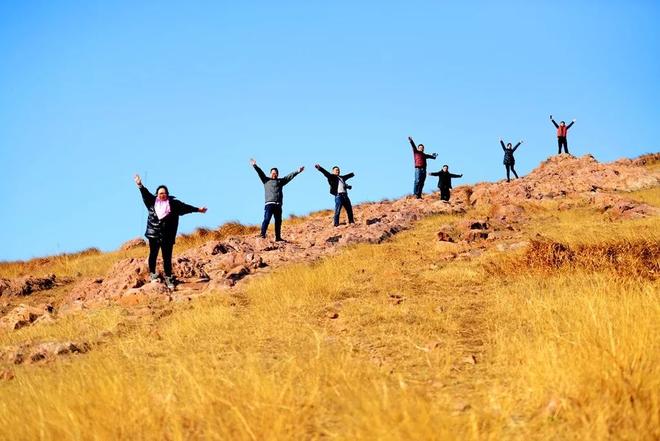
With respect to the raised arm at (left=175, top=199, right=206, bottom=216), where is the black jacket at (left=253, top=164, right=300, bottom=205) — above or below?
above

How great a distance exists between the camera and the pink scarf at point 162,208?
11359mm

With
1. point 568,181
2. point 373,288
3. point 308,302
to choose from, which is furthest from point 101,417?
point 568,181

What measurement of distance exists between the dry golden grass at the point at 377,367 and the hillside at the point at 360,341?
2 cm

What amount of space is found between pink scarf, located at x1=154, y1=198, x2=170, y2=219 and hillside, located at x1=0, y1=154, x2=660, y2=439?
1.58 m

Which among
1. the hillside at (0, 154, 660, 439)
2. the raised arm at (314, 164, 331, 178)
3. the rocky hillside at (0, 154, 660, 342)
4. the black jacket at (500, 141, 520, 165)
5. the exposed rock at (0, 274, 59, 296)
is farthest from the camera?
the black jacket at (500, 141, 520, 165)

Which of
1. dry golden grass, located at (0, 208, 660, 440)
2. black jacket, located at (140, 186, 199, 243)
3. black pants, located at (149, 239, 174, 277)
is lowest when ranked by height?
dry golden grass, located at (0, 208, 660, 440)

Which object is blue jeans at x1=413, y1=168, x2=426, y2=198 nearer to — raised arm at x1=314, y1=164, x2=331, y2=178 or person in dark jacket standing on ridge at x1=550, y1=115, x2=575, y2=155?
raised arm at x1=314, y1=164, x2=331, y2=178

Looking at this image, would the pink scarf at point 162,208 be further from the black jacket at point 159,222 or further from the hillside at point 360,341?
the hillside at point 360,341

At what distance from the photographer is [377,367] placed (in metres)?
5.20

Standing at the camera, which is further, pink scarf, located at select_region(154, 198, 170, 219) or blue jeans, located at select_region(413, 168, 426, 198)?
blue jeans, located at select_region(413, 168, 426, 198)

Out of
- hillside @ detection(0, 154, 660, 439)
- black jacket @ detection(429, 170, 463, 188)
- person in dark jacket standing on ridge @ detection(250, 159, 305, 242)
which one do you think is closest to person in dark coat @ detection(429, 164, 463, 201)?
black jacket @ detection(429, 170, 463, 188)

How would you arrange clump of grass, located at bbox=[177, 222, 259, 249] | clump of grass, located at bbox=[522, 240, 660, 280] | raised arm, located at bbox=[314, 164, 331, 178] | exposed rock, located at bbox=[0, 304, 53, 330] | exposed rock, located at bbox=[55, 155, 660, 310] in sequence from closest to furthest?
clump of grass, located at bbox=[522, 240, 660, 280]
exposed rock, located at bbox=[0, 304, 53, 330]
exposed rock, located at bbox=[55, 155, 660, 310]
raised arm, located at bbox=[314, 164, 331, 178]
clump of grass, located at bbox=[177, 222, 259, 249]

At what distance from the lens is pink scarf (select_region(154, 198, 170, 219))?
11.4 m

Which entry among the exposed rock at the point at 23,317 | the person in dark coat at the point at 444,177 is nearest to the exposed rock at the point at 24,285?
the exposed rock at the point at 23,317
